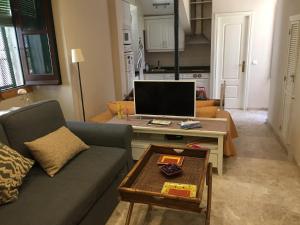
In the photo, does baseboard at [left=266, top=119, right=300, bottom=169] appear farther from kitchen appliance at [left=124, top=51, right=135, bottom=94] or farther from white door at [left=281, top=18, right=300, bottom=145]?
kitchen appliance at [left=124, top=51, right=135, bottom=94]

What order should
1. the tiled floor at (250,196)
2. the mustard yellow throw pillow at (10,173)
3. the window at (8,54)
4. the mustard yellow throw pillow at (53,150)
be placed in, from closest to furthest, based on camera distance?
the mustard yellow throw pillow at (10,173) → the mustard yellow throw pillow at (53,150) → the tiled floor at (250,196) → the window at (8,54)

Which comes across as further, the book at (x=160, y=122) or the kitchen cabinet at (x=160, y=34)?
the kitchen cabinet at (x=160, y=34)

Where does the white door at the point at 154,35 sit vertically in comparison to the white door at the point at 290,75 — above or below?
above

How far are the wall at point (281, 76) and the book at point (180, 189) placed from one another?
1.93 m

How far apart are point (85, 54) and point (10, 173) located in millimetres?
2374

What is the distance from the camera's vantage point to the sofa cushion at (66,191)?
149cm

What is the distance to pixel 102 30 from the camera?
4.17 meters

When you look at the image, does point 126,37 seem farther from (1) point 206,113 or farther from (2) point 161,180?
(2) point 161,180

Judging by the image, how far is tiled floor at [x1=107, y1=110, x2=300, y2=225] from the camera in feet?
6.96

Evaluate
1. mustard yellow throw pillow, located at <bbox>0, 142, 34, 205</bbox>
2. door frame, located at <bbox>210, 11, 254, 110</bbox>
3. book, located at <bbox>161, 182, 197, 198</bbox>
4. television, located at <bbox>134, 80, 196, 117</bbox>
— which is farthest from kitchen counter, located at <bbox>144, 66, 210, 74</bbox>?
mustard yellow throw pillow, located at <bbox>0, 142, 34, 205</bbox>

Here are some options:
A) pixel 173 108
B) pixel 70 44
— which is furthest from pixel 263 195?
pixel 70 44

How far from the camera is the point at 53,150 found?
2049 mm

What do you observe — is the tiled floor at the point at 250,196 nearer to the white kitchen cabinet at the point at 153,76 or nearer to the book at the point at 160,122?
the book at the point at 160,122

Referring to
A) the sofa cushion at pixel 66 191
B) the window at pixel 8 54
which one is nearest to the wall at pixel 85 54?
the window at pixel 8 54
